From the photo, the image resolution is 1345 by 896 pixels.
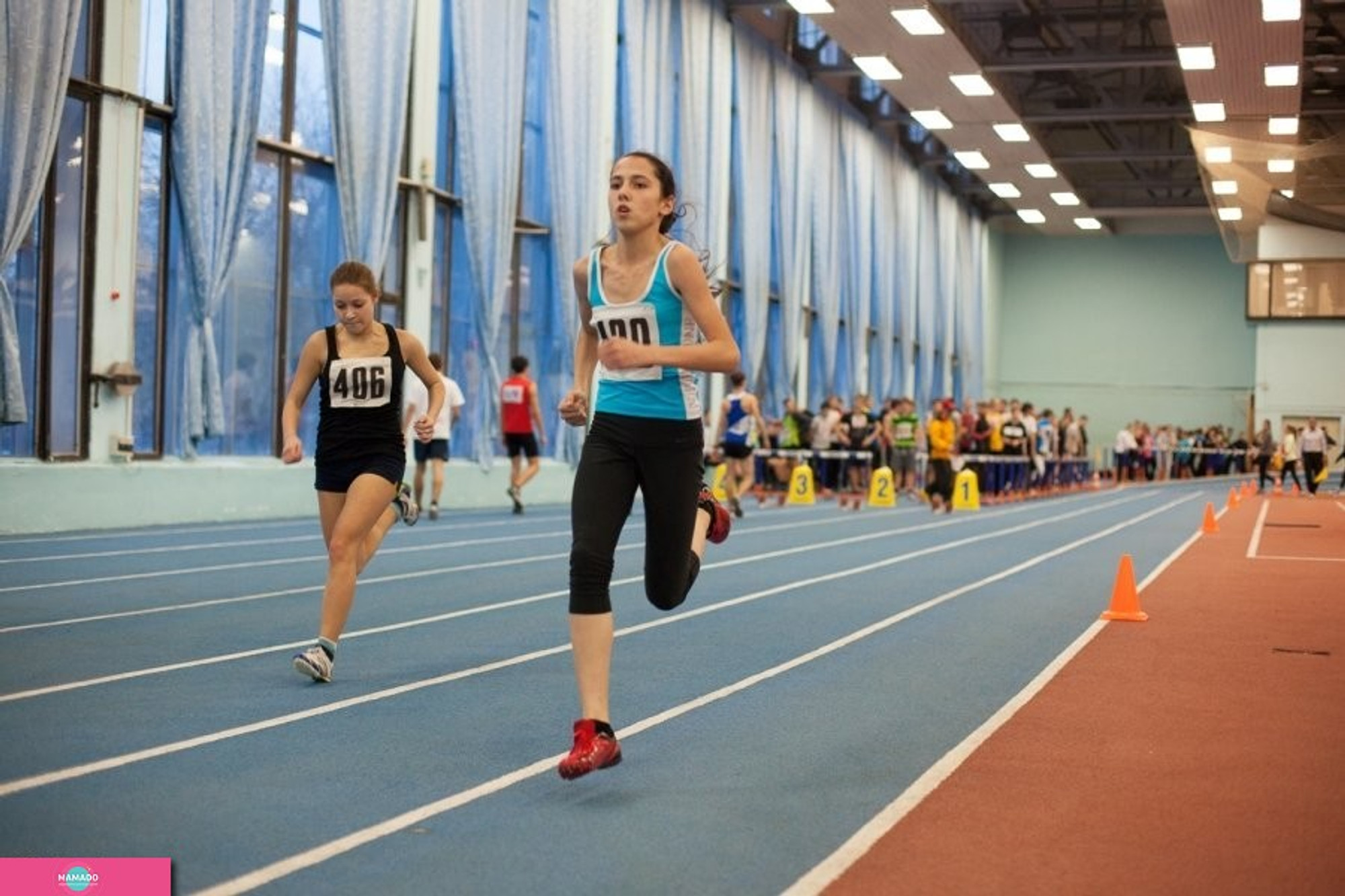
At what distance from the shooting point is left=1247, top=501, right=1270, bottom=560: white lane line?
1517 centimetres

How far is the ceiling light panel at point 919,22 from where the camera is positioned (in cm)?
2294

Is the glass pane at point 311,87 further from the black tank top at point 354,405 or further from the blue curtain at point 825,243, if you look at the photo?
the blue curtain at point 825,243

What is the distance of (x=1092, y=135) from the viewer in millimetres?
43094

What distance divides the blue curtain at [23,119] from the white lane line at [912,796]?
8.08m

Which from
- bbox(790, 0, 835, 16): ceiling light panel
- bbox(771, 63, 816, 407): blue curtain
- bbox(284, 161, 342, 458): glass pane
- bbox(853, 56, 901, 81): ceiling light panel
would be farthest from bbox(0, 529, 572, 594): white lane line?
bbox(771, 63, 816, 407): blue curtain

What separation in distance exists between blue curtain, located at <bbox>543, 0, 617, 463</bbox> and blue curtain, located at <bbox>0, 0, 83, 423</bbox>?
30.0ft

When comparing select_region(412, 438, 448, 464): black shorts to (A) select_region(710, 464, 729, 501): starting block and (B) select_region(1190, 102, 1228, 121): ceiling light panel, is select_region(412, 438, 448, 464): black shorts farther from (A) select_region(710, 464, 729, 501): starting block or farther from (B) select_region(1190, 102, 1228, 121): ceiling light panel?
(B) select_region(1190, 102, 1228, 121): ceiling light panel

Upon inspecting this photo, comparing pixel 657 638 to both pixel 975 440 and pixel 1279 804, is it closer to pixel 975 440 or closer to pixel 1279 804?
pixel 1279 804

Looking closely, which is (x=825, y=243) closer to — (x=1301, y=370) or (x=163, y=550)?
(x=1301, y=370)

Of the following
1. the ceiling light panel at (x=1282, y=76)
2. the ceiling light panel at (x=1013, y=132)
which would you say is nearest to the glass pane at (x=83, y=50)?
the ceiling light panel at (x=1282, y=76)

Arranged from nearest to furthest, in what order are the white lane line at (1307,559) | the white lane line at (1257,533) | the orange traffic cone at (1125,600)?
1. the orange traffic cone at (1125,600)
2. the white lane line at (1307,559)
3. the white lane line at (1257,533)

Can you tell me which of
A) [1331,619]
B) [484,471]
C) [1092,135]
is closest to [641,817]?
[1331,619]

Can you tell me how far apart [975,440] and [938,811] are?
74.6ft

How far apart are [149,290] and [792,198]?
57.8ft
